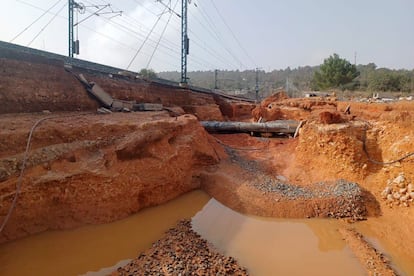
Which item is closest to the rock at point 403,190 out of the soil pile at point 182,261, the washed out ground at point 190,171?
the washed out ground at point 190,171

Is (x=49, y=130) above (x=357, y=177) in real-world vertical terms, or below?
above

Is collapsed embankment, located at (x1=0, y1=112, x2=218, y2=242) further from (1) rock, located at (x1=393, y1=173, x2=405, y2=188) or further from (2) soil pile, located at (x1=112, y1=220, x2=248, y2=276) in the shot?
(1) rock, located at (x1=393, y1=173, x2=405, y2=188)

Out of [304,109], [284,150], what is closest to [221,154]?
[284,150]

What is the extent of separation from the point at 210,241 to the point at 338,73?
103ft

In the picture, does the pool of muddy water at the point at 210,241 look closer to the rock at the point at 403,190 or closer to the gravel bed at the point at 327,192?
the gravel bed at the point at 327,192

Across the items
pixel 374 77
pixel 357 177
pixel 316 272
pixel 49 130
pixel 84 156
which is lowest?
pixel 316 272

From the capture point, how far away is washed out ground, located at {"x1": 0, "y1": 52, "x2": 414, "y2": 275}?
6.85 metres

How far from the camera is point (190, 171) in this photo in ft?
34.0

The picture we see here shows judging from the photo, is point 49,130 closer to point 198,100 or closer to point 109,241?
point 109,241

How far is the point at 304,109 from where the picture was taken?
1734cm

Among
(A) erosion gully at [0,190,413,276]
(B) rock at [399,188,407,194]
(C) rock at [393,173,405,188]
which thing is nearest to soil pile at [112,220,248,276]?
(A) erosion gully at [0,190,413,276]

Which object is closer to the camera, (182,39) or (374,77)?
(182,39)

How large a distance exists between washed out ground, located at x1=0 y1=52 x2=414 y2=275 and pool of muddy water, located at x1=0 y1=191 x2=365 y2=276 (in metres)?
0.34

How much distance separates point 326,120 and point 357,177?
2.57 metres
